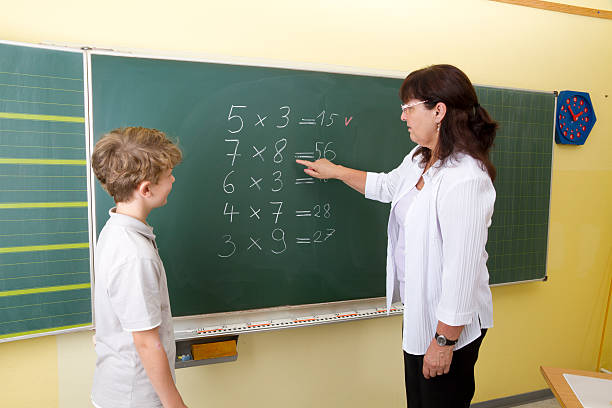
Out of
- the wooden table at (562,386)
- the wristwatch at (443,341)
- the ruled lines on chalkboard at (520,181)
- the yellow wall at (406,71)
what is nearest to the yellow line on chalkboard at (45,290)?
the yellow wall at (406,71)

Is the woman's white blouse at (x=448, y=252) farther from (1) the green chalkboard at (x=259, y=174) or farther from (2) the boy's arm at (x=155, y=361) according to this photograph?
(2) the boy's arm at (x=155, y=361)

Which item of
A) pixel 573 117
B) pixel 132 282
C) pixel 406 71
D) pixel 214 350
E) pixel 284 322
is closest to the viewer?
pixel 132 282

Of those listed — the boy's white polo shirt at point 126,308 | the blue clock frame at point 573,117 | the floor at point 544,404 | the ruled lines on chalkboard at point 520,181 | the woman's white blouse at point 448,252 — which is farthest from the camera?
the floor at point 544,404

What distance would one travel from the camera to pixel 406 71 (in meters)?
2.29

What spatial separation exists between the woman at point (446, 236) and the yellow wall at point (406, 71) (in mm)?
779

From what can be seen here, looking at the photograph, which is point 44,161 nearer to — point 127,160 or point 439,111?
point 127,160

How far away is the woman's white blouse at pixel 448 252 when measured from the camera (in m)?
1.34

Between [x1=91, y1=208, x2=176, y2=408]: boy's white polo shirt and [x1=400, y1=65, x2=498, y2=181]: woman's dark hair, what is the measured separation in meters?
1.02

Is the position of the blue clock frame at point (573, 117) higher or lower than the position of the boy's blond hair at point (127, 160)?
higher

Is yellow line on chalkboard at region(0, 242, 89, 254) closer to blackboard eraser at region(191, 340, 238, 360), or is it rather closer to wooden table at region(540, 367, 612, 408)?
blackboard eraser at region(191, 340, 238, 360)

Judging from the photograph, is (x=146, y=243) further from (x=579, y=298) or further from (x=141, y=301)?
(x=579, y=298)

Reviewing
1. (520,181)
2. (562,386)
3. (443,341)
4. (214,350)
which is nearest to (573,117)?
(520,181)

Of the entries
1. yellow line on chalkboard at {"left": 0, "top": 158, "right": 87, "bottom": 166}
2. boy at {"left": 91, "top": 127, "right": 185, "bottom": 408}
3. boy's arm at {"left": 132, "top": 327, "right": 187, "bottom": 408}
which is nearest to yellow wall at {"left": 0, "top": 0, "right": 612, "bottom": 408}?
yellow line on chalkboard at {"left": 0, "top": 158, "right": 87, "bottom": 166}

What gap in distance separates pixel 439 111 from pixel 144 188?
1.02 metres
